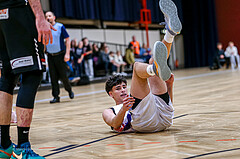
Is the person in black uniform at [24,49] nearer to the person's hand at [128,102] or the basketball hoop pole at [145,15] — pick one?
the person's hand at [128,102]

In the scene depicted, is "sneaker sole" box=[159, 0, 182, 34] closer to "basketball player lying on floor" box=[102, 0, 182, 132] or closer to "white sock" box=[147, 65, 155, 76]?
"basketball player lying on floor" box=[102, 0, 182, 132]

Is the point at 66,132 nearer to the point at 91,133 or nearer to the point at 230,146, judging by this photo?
the point at 91,133

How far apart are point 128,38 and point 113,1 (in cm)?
222

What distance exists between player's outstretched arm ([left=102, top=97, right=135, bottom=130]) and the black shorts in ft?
2.03

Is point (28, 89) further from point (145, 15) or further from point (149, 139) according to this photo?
point (145, 15)

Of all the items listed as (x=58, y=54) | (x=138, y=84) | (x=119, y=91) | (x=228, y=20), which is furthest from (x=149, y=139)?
(x=228, y=20)

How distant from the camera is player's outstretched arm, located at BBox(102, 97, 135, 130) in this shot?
214 cm

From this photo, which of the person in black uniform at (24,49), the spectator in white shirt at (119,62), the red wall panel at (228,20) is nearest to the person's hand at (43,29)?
the person in black uniform at (24,49)

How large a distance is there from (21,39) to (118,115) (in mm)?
847

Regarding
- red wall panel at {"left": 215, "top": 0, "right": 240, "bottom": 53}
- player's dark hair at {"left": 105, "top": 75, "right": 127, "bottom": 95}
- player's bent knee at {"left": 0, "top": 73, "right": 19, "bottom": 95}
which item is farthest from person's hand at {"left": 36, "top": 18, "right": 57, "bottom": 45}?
red wall panel at {"left": 215, "top": 0, "right": 240, "bottom": 53}

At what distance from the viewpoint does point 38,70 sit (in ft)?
5.91

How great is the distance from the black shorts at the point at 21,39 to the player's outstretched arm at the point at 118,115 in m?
0.62

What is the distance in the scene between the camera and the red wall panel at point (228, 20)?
1825 centimetres

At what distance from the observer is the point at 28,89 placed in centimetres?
179
